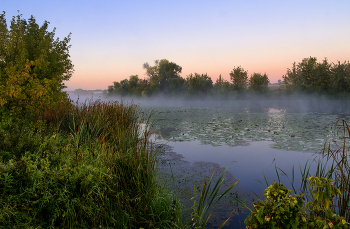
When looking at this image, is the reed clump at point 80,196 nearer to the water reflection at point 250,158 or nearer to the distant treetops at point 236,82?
the water reflection at point 250,158

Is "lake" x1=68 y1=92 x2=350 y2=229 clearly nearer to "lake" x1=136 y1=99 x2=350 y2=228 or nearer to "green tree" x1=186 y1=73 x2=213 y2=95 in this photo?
"lake" x1=136 y1=99 x2=350 y2=228

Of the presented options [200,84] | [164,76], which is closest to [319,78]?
[200,84]

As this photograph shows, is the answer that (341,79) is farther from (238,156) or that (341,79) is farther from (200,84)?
(238,156)

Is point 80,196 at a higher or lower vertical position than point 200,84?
lower

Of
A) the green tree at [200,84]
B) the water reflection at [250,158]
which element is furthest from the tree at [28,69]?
A: the green tree at [200,84]

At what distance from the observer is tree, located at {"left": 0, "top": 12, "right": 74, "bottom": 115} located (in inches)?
220

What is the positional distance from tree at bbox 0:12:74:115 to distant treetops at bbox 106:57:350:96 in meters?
37.8

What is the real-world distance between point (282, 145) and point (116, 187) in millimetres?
7039

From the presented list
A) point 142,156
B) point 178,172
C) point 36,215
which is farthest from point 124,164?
point 178,172

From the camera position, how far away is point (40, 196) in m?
2.42

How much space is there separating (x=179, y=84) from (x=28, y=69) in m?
42.5

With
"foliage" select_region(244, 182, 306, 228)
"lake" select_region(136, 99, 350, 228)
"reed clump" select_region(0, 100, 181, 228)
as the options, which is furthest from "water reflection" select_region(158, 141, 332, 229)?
"foliage" select_region(244, 182, 306, 228)

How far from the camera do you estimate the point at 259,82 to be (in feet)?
142

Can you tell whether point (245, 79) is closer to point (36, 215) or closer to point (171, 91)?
point (171, 91)
